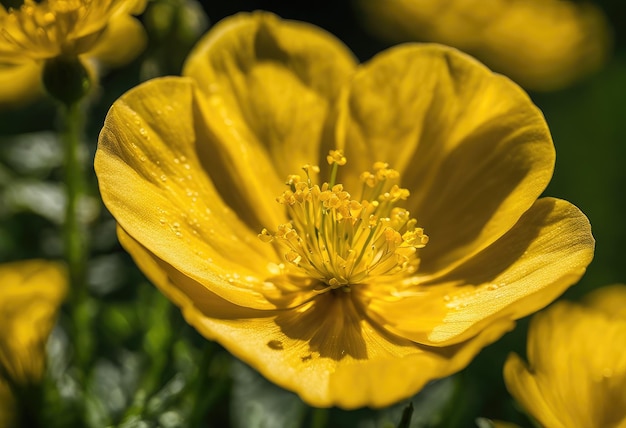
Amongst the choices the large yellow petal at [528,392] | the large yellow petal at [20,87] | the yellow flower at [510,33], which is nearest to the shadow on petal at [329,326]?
the large yellow petal at [528,392]

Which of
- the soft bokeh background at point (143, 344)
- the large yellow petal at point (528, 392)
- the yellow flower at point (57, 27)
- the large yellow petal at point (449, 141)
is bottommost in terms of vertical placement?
the soft bokeh background at point (143, 344)

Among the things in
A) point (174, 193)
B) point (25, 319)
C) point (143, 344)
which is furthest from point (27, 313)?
point (174, 193)

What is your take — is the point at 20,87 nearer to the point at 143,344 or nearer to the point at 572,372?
the point at 143,344

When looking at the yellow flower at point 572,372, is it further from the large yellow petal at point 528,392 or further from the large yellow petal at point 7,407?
the large yellow petal at point 7,407

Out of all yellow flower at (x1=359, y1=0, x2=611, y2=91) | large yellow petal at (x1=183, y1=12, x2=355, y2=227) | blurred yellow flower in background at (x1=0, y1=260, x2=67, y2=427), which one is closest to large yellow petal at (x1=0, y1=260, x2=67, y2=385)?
blurred yellow flower in background at (x1=0, y1=260, x2=67, y2=427)

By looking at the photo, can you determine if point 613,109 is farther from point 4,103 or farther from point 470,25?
point 4,103

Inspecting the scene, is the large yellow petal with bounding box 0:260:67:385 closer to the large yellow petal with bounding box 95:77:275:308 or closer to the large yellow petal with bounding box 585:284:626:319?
the large yellow petal with bounding box 95:77:275:308
